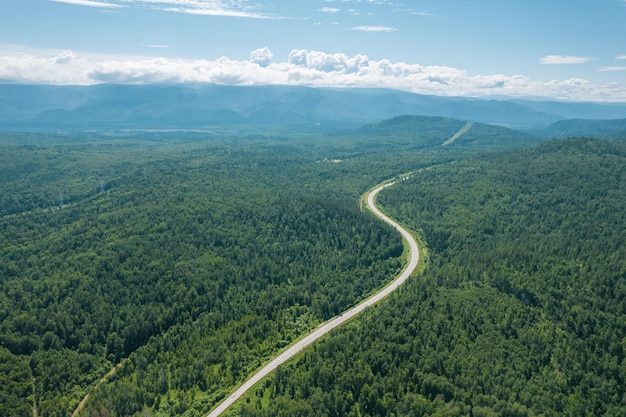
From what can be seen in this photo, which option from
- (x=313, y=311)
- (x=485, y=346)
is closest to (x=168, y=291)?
(x=313, y=311)

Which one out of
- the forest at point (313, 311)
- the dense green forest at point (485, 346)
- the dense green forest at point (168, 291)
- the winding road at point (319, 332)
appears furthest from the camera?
the dense green forest at point (168, 291)

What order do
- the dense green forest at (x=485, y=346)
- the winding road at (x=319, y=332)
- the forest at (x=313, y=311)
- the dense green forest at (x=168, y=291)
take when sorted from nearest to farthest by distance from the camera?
the dense green forest at (x=485, y=346) → the forest at (x=313, y=311) → the winding road at (x=319, y=332) → the dense green forest at (x=168, y=291)

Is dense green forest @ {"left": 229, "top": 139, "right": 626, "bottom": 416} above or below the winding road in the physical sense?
above

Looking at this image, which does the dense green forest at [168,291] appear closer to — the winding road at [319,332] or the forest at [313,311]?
the forest at [313,311]

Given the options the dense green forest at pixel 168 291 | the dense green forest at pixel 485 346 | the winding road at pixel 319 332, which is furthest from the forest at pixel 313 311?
the winding road at pixel 319 332

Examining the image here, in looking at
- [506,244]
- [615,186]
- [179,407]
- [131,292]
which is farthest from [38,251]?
[615,186]

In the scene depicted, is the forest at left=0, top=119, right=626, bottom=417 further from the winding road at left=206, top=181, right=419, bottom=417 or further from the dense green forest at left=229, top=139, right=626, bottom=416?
the winding road at left=206, top=181, right=419, bottom=417

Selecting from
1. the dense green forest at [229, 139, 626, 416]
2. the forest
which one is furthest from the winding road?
the dense green forest at [229, 139, 626, 416]

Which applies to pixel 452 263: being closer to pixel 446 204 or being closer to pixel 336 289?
pixel 336 289
